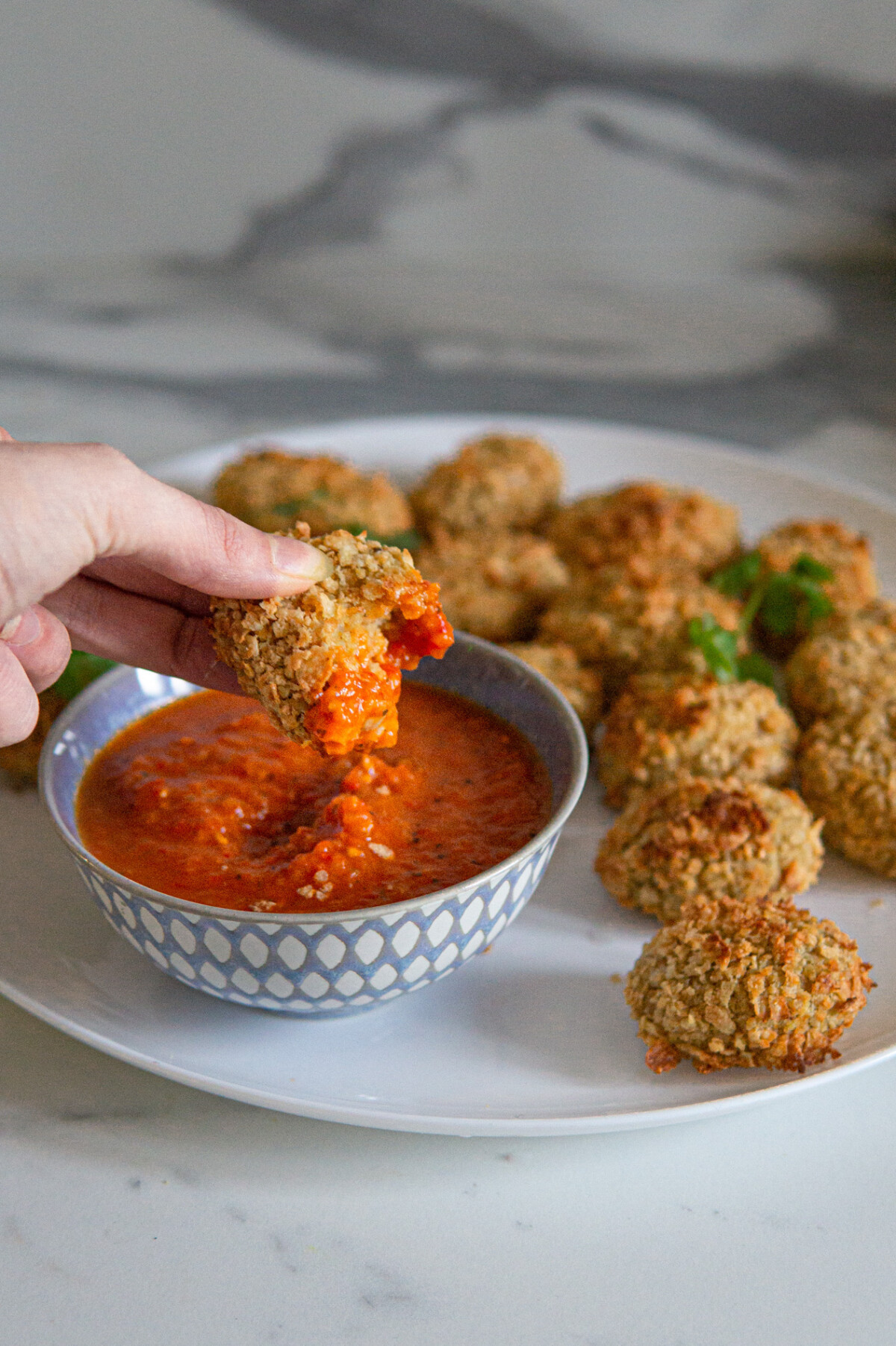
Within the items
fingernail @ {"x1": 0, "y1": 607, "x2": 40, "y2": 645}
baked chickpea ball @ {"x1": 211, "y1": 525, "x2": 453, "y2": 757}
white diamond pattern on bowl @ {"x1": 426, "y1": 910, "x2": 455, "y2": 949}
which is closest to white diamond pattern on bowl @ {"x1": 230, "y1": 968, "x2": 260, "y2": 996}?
white diamond pattern on bowl @ {"x1": 426, "y1": 910, "x2": 455, "y2": 949}

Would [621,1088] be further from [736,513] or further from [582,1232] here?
[736,513]

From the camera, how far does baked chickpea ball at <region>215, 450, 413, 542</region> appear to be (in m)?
4.34

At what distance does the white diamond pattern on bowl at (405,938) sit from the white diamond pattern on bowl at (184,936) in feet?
1.24

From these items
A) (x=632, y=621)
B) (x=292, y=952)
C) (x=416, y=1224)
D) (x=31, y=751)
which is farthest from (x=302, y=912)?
(x=632, y=621)

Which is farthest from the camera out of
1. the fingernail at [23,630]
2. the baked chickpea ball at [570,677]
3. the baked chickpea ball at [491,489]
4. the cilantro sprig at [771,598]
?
the baked chickpea ball at [491,489]

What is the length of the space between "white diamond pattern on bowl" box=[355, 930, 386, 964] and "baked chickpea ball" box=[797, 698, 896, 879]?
130 centimetres

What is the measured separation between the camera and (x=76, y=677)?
139 inches

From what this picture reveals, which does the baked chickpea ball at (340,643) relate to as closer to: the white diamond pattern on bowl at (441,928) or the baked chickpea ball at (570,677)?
the white diamond pattern on bowl at (441,928)

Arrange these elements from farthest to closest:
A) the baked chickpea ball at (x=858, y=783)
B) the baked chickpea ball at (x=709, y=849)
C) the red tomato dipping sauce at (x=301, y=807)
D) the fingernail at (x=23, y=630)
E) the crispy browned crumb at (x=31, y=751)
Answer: the crispy browned crumb at (x=31, y=751) → the baked chickpea ball at (x=858, y=783) → the baked chickpea ball at (x=709, y=849) → the fingernail at (x=23, y=630) → the red tomato dipping sauce at (x=301, y=807)

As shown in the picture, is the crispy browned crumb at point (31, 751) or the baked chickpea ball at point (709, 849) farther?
the crispy browned crumb at point (31, 751)

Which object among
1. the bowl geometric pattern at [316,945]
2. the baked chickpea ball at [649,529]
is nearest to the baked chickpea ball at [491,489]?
the baked chickpea ball at [649,529]

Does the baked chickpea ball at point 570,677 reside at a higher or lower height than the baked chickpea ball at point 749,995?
higher

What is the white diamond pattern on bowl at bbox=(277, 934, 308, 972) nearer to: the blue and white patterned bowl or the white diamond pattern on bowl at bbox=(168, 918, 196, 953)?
the blue and white patterned bowl

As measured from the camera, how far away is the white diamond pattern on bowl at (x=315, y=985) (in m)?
2.58
